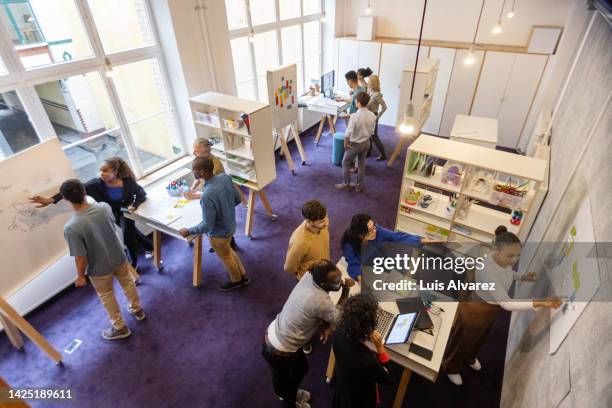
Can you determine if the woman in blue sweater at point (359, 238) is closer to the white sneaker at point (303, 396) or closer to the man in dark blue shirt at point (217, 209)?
the white sneaker at point (303, 396)

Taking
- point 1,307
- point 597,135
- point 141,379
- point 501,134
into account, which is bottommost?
point 141,379

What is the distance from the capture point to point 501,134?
6641 mm

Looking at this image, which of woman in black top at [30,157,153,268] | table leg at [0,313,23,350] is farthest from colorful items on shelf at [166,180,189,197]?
table leg at [0,313,23,350]

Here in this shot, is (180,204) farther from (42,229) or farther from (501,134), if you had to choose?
(501,134)

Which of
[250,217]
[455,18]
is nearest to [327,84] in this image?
[455,18]

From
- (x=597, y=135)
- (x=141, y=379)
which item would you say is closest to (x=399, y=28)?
(x=597, y=135)

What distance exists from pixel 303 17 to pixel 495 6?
363 cm

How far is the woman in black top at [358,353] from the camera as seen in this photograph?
1890mm

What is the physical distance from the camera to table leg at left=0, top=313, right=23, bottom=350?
3191 millimetres

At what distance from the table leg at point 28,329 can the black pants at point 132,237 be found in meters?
1.20

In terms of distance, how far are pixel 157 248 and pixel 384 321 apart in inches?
117

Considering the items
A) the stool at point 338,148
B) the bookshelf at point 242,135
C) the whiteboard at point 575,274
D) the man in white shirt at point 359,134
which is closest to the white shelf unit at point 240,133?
the bookshelf at point 242,135

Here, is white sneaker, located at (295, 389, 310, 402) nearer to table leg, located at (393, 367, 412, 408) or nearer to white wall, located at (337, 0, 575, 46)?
table leg, located at (393, 367, 412, 408)

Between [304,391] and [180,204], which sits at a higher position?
[180,204]
